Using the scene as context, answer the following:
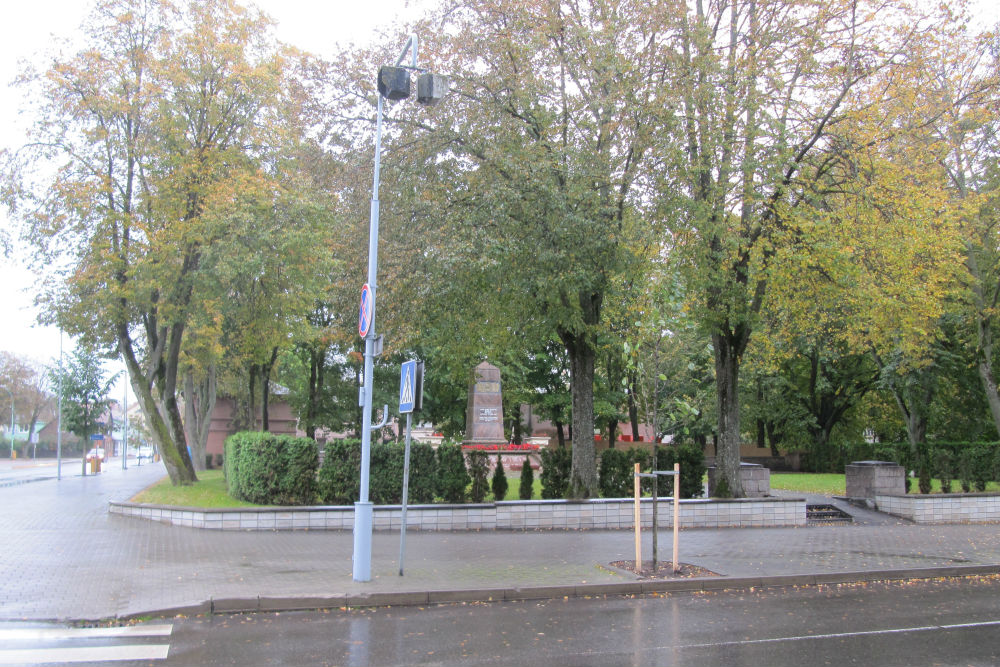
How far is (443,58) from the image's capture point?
15039 millimetres

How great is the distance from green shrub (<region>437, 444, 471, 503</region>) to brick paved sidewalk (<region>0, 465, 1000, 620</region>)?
64.6 inches

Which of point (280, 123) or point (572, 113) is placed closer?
point (572, 113)

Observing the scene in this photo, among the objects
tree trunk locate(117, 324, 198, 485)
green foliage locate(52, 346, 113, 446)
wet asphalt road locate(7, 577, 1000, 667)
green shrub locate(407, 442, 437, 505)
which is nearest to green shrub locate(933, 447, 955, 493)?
wet asphalt road locate(7, 577, 1000, 667)

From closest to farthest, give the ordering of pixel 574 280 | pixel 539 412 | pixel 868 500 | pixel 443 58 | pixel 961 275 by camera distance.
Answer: pixel 574 280 → pixel 443 58 → pixel 868 500 → pixel 961 275 → pixel 539 412

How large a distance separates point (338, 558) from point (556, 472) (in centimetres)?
725

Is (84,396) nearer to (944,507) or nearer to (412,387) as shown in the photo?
(412,387)

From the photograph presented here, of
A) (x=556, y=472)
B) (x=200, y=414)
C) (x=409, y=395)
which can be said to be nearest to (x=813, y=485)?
(x=556, y=472)

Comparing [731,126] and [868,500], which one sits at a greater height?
[731,126]

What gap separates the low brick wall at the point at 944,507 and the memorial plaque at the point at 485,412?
1264 cm

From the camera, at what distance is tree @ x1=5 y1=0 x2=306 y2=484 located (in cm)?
1770

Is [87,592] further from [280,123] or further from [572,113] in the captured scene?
[280,123]

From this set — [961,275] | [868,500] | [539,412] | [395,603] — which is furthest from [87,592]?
[539,412]

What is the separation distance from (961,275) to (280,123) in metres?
19.4

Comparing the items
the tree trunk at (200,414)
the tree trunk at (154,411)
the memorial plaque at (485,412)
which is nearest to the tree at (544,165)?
the tree trunk at (154,411)
